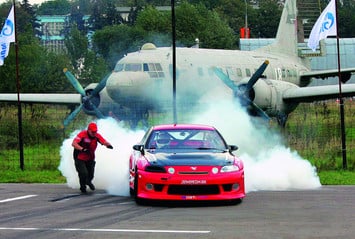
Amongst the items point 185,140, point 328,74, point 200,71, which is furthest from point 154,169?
point 328,74

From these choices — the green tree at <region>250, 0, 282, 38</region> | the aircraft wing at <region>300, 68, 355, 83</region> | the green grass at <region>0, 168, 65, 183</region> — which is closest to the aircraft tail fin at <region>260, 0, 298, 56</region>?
the aircraft wing at <region>300, 68, 355, 83</region>

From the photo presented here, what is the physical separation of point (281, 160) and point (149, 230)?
29.5ft

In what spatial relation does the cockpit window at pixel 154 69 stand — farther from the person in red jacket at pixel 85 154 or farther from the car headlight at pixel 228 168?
the car headlight at pixel 228 168

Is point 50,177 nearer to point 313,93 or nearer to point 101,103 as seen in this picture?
point 101,103

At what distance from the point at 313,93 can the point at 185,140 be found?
23192 mm

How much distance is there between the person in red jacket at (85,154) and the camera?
19.5 metres

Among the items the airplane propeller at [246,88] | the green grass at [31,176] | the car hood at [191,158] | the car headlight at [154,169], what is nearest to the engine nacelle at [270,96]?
the airplane propeller at [246,88]

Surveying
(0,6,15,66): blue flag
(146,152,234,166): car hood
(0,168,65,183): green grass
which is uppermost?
(0,6,15,66): blue flag

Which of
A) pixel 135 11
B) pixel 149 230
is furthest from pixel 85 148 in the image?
pixel 135 11

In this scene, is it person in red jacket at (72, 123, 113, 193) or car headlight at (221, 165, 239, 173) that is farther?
person in red jacket at (72, 123, 113, 193)

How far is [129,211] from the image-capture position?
1584 cm

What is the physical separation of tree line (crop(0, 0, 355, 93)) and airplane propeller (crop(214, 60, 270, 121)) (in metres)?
29.7

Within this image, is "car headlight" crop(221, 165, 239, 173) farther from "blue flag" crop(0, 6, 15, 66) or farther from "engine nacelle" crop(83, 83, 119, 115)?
"engine nacelle" crop(83, 83, 119, 115)

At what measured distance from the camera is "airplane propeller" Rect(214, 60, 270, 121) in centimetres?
3541
